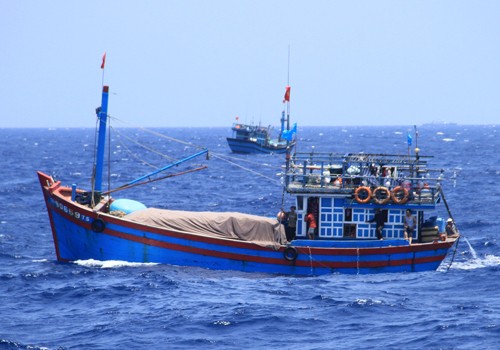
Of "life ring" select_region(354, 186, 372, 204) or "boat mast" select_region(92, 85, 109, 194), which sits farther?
"boat mast" select_region(92, 85, 109, 194)

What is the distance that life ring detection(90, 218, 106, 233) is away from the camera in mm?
31078

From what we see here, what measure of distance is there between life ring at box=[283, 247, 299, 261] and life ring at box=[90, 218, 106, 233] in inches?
263

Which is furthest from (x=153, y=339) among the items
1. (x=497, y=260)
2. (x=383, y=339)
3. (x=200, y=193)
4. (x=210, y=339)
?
(x=200, y=193)

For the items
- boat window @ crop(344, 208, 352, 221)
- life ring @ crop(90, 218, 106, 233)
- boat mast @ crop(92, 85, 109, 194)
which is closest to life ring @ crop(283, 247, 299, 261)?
boat window @ crop(344, 208, 352, 221)

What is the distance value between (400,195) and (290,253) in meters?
4.56

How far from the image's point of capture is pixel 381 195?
102 ft

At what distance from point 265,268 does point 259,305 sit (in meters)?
4.87

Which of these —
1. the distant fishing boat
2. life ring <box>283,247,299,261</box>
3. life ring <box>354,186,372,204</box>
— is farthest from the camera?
the distant fishing boat

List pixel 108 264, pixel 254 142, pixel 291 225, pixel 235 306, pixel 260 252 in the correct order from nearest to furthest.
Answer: pixel 235 306
pixel 260 252
pixel 108 264
pixel 291 225
pixel 254 142

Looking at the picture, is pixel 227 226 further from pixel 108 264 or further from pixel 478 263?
pixel 478 263

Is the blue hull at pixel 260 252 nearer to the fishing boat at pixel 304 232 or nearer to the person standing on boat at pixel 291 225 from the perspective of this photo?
the fishing boat at pixel 304 232

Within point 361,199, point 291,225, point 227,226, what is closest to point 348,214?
point 361,199

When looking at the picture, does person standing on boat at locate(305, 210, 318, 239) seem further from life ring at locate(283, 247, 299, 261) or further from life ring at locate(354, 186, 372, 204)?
life ring at locate(354, 186, 372, 204)

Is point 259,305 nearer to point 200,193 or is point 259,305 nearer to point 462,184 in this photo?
point 200,193
